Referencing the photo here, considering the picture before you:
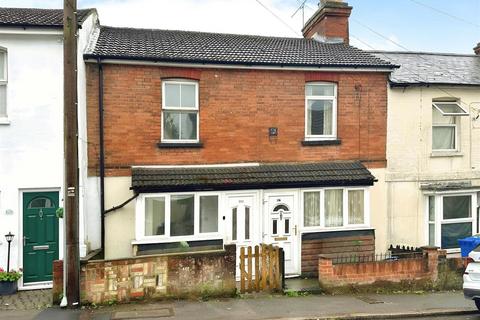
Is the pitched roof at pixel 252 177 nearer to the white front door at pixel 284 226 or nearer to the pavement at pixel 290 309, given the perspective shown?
the white front door at pixel 284 226

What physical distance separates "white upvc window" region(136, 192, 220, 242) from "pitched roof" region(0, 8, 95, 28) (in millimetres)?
4394

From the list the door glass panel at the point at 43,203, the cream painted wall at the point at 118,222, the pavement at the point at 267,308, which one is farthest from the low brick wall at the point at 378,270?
the door glass panel at the point at 43,203

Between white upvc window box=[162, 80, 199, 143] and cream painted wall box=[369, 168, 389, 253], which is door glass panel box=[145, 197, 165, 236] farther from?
cream painted wall box=[369, 168, 389, 253]

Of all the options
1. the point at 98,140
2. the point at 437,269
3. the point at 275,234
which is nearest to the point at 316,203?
the point at 275,234

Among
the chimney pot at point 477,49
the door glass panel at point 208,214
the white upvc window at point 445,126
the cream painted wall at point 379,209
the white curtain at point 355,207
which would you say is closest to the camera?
the door glass panel at point 208,214

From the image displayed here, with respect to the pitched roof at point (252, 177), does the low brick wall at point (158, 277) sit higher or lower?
lower

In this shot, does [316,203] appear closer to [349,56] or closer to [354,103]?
[354,103]

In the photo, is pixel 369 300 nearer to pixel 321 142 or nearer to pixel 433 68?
pixel 321 142

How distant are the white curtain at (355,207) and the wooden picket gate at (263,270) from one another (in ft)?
10.6

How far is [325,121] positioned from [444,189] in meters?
3.91

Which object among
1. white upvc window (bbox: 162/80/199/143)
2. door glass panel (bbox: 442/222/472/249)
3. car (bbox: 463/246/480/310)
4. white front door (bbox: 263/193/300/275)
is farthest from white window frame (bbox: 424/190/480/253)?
white upvc window (bbox: 162/80/199/143)

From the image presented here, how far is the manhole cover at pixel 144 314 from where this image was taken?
7949 millimetres

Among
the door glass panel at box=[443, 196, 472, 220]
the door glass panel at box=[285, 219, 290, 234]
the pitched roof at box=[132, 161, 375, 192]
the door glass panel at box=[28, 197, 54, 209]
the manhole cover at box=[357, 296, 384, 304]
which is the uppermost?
the pitched roof at box=[132, 161, 375, 192]

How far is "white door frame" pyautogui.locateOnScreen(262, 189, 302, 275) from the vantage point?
11.5 meters
